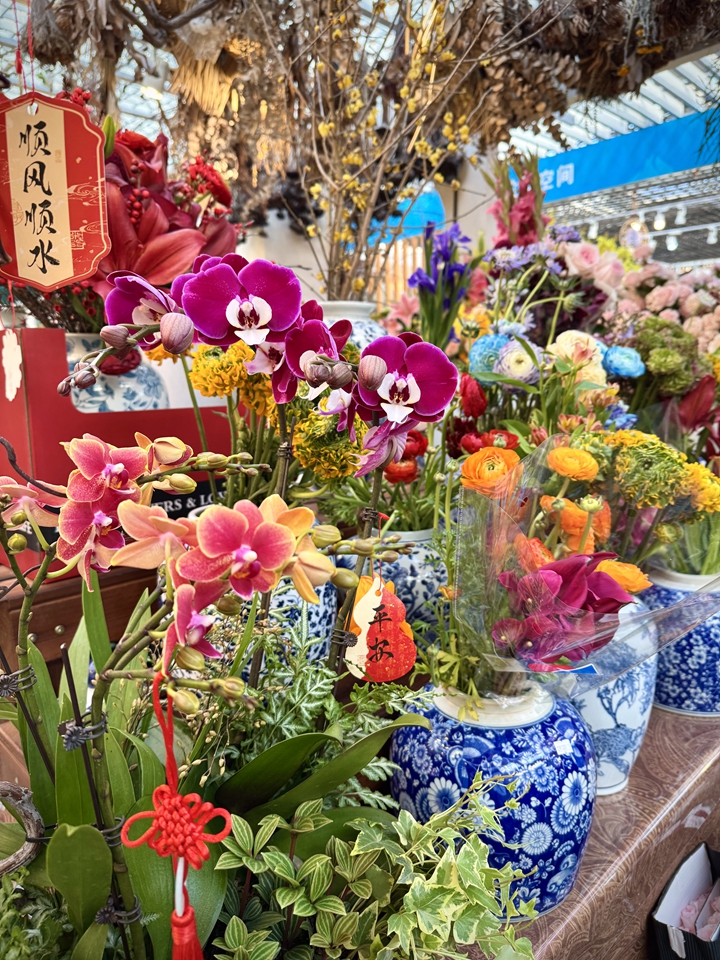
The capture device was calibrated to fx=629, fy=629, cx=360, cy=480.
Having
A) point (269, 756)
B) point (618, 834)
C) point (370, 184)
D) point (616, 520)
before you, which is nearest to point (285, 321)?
point (269, 756)

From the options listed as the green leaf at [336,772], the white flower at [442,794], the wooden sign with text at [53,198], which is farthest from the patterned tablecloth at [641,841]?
the wooden sign with text at [53,198]

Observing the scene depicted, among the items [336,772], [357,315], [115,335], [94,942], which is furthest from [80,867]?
[357,315]

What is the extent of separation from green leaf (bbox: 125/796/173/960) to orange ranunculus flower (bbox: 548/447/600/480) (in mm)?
468

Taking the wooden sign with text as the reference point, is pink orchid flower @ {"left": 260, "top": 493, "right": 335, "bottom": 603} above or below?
below

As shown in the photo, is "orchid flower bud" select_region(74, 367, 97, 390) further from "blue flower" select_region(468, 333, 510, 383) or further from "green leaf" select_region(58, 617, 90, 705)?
"blue flower" select_region(468, 333, 510, 383)

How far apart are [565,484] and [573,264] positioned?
63cm

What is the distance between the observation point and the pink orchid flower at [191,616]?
0.26 meters

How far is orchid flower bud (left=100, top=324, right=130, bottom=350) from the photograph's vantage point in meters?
0.36

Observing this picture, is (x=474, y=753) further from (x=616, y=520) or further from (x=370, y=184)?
(x=370, y=184)

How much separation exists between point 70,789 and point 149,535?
0.83ft

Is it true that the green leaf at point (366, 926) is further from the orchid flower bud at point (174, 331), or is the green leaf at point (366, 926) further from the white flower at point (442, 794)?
the orchid flower bud at point (174, 331)

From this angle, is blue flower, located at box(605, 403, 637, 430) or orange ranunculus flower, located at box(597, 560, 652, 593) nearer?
orange ranunculus flower, located at box(597, 560, 652, 593)

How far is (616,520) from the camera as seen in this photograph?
2.55 feet

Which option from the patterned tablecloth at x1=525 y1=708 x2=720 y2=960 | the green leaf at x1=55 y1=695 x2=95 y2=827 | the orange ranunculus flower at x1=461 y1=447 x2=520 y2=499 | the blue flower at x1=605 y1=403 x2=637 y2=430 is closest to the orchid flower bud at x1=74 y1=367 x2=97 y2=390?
the green leaf at x1=55 y1=695 x2=95 y2=827
